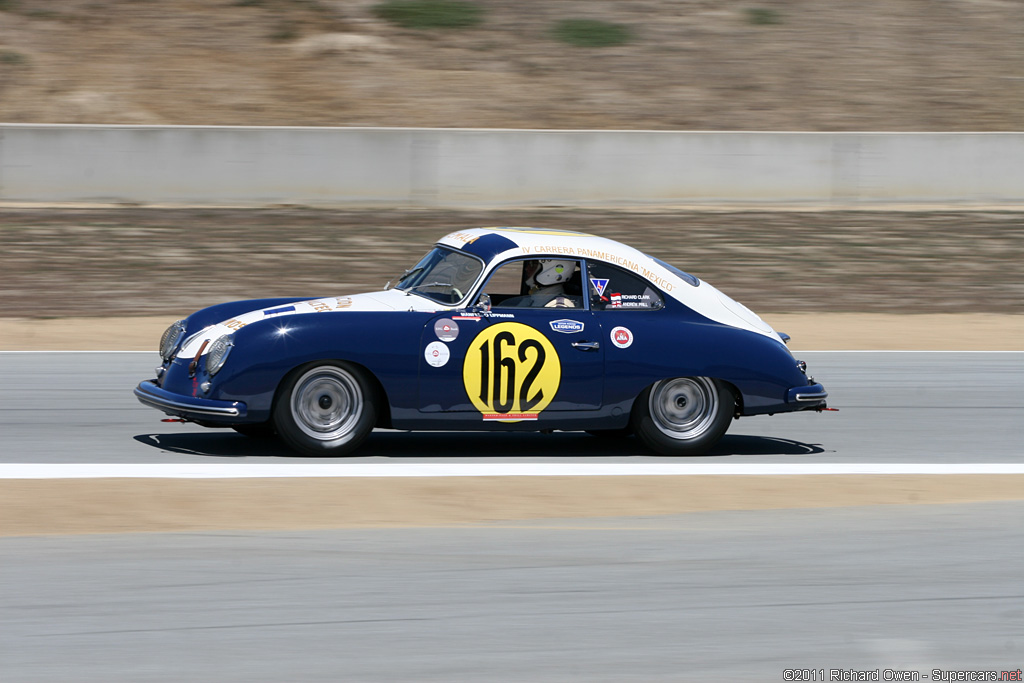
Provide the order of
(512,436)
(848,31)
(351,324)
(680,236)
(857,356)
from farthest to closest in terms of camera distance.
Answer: (848,31) → (680,236) → (857,356) → (512,436) → (351,324)

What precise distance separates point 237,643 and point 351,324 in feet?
9.97

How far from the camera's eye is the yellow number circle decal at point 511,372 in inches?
279

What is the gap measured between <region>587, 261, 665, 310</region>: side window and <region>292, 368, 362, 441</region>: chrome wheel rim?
5.09 feet

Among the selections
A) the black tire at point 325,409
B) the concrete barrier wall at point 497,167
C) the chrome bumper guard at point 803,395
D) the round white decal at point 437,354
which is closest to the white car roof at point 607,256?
the chrome bumper guard at point 803,395

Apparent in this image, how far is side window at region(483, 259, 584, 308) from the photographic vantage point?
730cm

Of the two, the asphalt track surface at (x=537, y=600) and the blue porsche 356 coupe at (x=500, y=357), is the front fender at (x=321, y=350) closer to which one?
the blue porsche 356 coupe at (x=500, y=357)

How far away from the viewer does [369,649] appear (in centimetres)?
416

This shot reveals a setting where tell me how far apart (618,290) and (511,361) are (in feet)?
2.77

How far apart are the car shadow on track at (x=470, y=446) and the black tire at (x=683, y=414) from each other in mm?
190

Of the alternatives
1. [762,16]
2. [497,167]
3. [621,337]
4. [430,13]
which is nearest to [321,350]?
[621,337]

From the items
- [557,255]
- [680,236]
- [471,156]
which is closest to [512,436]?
[557,255]

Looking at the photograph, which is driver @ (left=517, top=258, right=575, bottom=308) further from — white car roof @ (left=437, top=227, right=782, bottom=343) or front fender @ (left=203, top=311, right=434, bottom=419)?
front fender @ (left=203, top=311, right=434, bottom=419)

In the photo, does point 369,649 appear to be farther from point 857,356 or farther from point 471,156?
point 471,156

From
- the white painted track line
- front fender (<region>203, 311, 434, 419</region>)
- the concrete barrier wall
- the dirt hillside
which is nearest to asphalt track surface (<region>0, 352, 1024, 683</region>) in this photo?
the white painted track line
